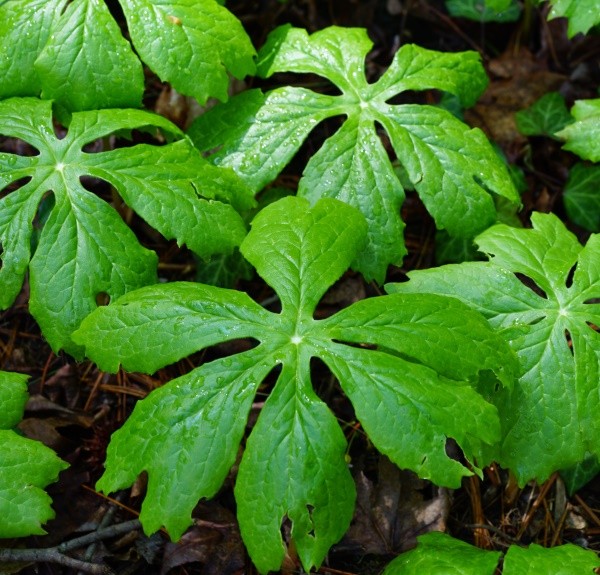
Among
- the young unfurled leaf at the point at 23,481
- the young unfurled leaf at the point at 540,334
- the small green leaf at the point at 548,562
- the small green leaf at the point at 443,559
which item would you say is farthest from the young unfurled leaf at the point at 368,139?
the young unfurled leaf at the point at 23,481

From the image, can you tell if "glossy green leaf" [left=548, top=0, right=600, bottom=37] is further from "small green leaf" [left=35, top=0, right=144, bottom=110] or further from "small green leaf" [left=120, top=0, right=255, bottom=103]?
"small green leaf" [left=35, top=0, right=144, bottom=110]

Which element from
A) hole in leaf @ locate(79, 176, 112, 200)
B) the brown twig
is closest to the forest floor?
the brown twig

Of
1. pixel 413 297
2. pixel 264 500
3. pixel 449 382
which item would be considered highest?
pixel 413 297

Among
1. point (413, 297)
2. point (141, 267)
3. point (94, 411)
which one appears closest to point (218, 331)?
point (141, 267)

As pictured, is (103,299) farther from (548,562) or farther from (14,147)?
(548,562)

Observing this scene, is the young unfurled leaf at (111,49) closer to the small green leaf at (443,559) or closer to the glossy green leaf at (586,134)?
the glossy green leaf at (586,134)

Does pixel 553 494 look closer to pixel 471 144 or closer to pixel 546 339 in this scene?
pixel 546 339
